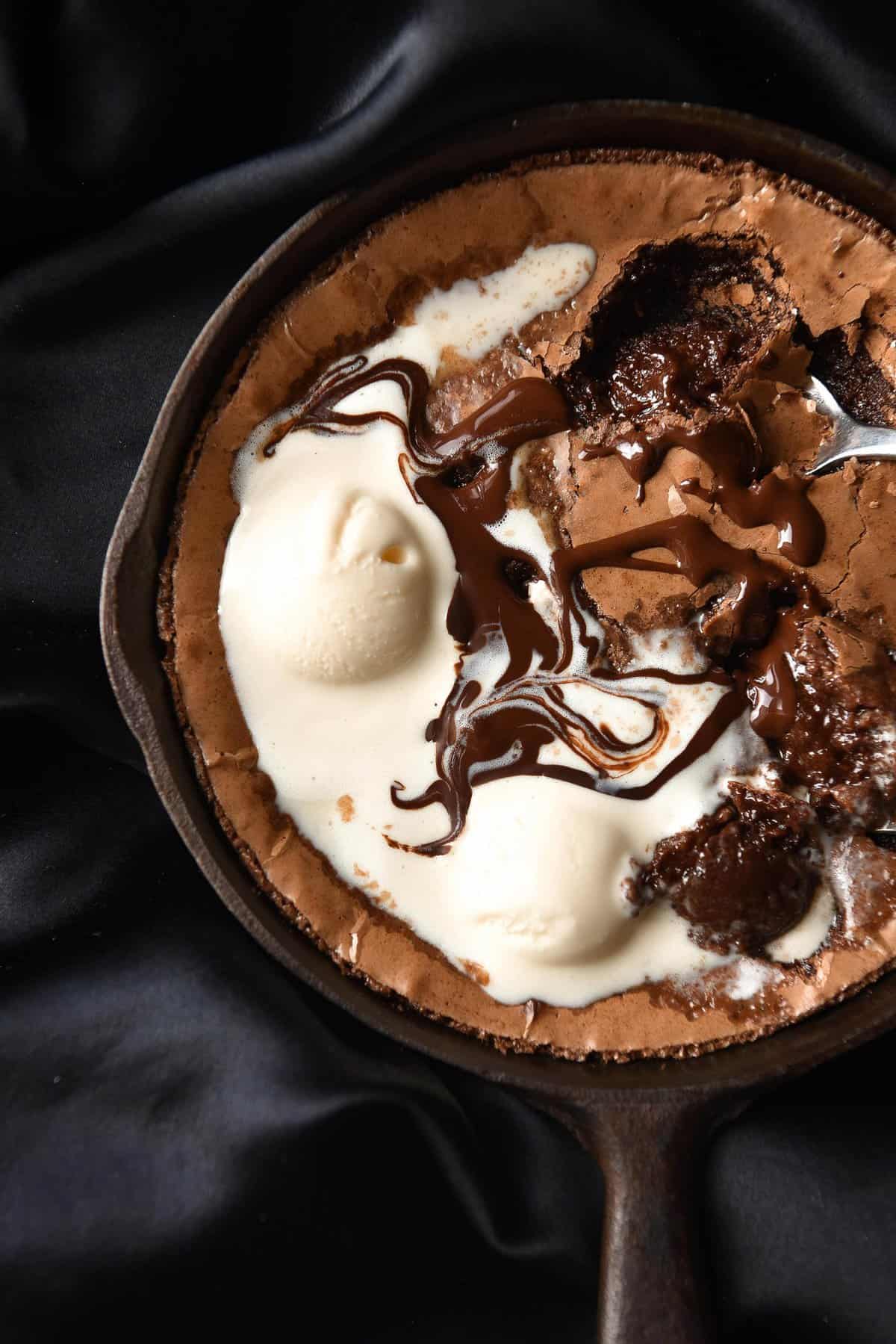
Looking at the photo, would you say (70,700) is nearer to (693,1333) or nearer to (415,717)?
(415,717)

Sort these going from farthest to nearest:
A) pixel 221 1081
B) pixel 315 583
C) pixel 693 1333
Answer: pixel 221 1081 < pixel 315 583 < pixel 693 1333

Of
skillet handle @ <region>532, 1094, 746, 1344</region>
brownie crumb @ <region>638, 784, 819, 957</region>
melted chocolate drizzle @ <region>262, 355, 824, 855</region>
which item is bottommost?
skillet handle @ <region>532, 1094, 746, 1344</region>

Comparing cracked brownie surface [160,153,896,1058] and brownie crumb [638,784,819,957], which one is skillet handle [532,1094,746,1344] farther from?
brownie crumb [638,784,819,957]

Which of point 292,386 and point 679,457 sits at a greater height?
point 292,386

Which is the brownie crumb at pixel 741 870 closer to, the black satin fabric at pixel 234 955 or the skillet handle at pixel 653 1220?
the skillet handle at pixel 653 1220

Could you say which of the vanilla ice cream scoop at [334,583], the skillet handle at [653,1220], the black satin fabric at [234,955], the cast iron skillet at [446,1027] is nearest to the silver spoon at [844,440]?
the cast iron skillet at [446,1027]

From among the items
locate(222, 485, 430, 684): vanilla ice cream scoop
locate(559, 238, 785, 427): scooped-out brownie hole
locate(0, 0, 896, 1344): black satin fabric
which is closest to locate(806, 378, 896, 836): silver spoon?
locate(559, 238, 785, 427): scooped-out brownie hole

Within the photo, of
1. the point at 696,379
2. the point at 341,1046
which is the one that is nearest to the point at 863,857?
the point at 696,379
